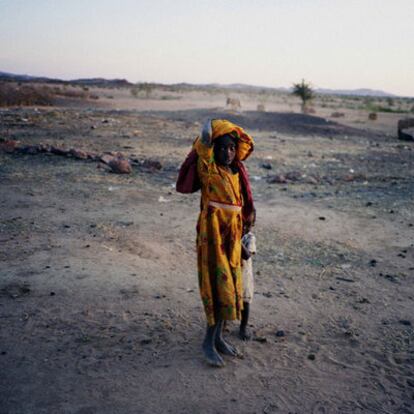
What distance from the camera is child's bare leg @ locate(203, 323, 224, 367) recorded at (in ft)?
10.2

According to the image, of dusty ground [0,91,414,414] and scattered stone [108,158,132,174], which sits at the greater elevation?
scattered stone [108,158,132,174]

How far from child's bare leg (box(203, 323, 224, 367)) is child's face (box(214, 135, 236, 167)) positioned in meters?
1.21

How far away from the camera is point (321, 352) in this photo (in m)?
3.38

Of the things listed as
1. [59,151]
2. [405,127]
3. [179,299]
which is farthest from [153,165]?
[405,127]

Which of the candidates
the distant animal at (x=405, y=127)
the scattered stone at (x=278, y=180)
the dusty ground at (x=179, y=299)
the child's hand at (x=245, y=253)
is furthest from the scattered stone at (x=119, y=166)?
the distant animal at (x=405, y=127)

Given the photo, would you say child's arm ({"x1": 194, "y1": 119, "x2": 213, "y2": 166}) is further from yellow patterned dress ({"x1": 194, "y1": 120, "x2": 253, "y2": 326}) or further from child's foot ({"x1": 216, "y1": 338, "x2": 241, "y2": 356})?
child's foot ({"x1": 216, "y1": 338, "x2": 241, "y2": 356})

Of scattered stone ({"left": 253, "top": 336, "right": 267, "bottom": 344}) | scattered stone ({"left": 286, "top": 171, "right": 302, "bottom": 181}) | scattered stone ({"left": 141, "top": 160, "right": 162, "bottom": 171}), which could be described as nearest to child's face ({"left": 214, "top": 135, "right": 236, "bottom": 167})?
scattered stone ({"left": 253, "top": 336, "right": 267, "bottom": 344})

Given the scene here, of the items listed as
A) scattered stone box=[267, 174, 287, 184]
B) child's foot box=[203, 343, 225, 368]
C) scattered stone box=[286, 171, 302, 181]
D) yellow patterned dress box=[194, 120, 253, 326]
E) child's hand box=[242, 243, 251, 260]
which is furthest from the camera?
scattered stone box=[286, 171, 302, 181]

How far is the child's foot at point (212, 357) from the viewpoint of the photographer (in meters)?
3.10

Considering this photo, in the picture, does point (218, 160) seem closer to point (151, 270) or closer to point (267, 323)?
point (267, 323)

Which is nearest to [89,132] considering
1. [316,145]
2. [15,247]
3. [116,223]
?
[316,145]

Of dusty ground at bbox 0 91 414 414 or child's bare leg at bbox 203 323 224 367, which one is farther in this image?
child's bare leg at bbox 203 323 224 367

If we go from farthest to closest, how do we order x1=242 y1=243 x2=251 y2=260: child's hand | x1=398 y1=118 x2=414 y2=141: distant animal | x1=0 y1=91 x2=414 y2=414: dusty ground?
x1=398 y1=118 x2=414 y2=141: distant animal < x1=242 y1=243 x2=251 y2=260: child's hand < x1=0 y1=91 x2=414 y2=414: dusty ground

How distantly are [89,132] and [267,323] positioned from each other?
11815 millimetres
